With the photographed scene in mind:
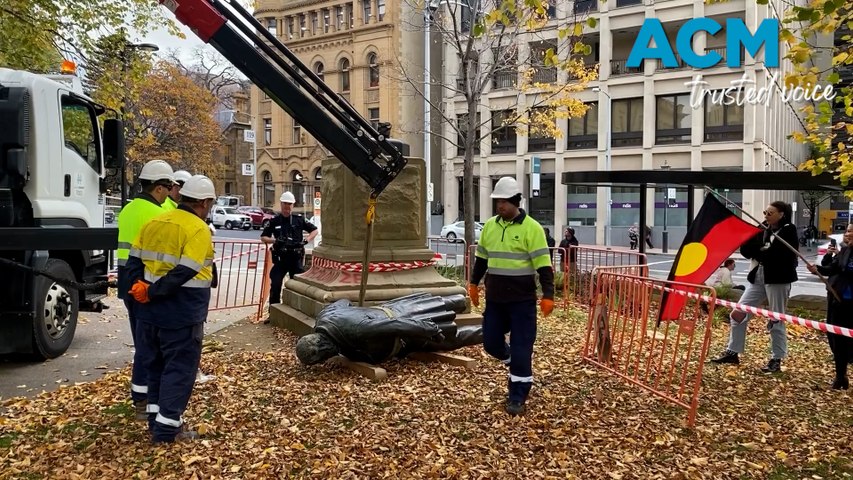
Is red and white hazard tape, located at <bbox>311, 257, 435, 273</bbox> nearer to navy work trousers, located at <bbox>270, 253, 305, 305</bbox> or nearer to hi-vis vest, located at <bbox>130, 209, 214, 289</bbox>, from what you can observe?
navy work trousers, located at <bbox>270, 253, 305, 305</bbox>

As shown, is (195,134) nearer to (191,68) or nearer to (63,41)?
(191,68)

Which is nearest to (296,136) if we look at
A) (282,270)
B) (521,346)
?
(282,270)

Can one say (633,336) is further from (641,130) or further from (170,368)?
(641,130)

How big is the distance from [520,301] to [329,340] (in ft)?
6.22

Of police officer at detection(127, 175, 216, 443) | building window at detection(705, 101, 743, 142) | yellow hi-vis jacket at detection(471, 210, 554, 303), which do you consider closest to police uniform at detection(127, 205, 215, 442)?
police officer at detection(127, 175, 216, 443)

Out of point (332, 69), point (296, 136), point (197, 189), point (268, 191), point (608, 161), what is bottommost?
point (197, 189)

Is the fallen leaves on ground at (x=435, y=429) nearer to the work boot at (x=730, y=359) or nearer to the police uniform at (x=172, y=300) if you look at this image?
the police uniform at (x=172, y=300)

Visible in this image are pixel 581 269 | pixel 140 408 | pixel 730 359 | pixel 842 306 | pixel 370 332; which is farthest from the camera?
pixel 581 269

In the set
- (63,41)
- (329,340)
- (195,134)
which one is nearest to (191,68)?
(195,134)

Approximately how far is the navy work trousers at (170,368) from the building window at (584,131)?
3346cm

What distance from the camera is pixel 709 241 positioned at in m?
6.59

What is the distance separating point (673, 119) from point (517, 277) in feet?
103

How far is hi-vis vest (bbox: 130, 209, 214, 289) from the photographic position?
433 centimetres

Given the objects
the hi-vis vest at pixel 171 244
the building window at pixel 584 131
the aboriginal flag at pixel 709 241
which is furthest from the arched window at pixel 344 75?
the hi-vis vest at pixel 171 244
